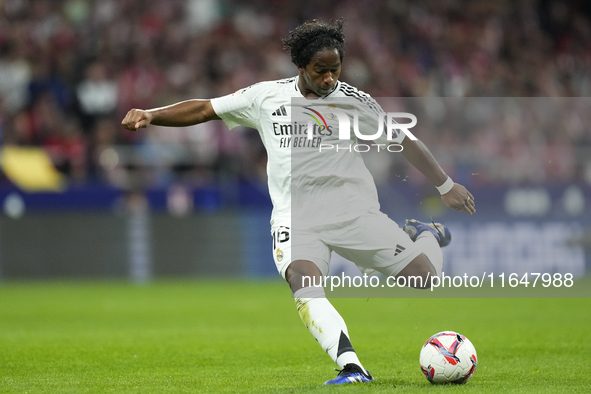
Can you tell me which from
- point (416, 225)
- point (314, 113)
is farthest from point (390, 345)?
point (314, 113)

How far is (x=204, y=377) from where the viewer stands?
601 cm

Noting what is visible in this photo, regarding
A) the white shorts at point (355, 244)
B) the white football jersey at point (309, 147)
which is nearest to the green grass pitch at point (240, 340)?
the white shorts at point (355, 244)

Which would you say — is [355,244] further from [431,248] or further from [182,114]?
[182,114]

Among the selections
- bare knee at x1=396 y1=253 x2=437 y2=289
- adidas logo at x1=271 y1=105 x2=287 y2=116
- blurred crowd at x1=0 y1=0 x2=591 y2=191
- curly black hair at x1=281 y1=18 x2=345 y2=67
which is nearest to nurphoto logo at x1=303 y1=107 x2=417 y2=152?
adidas logo at x1=271 y1=105 x2=287 y2=116

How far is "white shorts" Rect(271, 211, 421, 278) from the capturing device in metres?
5.57

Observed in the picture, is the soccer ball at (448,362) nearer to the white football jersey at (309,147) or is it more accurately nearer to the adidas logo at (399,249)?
the adidas logo at (399,249)

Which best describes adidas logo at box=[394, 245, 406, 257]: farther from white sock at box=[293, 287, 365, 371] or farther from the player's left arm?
white sock at box=[293, 287, 365, 371]

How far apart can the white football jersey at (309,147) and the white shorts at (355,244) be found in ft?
0.22

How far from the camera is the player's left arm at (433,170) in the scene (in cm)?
593

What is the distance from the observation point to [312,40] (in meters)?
5.58

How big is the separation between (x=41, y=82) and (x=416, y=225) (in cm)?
1113

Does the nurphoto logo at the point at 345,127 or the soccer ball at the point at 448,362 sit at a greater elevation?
the nurphoto logo at the point at 345,127

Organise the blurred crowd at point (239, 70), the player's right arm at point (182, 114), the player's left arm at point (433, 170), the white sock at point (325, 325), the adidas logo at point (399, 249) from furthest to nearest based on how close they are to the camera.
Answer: the blurred crowd at point (239, 70) → the player's left arm at point (433, 170) → the adidas logo at point (399, 249) → the player's right arm at point (182, 114) → the white sock at point (325, 325)

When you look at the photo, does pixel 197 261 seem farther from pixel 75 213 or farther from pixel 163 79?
pixel 163 79
